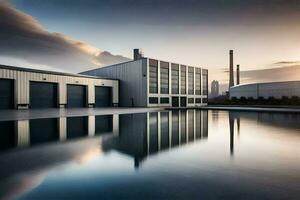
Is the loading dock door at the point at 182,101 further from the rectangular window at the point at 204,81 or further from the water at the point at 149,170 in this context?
the water at the point at 149,170

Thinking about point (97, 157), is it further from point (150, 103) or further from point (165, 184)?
point (150, 103)

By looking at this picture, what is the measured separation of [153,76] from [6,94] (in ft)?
99.8

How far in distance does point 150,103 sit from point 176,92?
416 inches

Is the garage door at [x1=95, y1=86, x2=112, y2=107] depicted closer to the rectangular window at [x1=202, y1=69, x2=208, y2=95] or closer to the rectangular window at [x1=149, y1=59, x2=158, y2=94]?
the rectangular window at [x1=149, y1=59, x2=158, y2=94]

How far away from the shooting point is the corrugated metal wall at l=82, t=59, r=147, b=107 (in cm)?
4653

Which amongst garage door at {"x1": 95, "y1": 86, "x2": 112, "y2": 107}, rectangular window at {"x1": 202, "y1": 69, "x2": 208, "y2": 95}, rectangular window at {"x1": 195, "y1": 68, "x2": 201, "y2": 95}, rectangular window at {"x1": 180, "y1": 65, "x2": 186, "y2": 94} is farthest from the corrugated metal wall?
rectangular window at {"x1": 202, "y1": 69, "x2": 208, "y2": 95}

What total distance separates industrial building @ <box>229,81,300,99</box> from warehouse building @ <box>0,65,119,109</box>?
45679 millimetres

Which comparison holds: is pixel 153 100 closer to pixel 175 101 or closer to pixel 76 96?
pixel 175 101

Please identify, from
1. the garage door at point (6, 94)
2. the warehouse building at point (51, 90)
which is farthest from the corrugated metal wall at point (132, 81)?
the garage door at point (6, 94)

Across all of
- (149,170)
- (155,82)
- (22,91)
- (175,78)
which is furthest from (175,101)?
(149,170)

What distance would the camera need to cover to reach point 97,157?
6809 millimetres

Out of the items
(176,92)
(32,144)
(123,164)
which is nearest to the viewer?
(123,164)

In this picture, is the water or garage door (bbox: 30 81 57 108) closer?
the water

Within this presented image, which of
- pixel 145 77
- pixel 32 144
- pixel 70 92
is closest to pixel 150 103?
pixel 145 77
